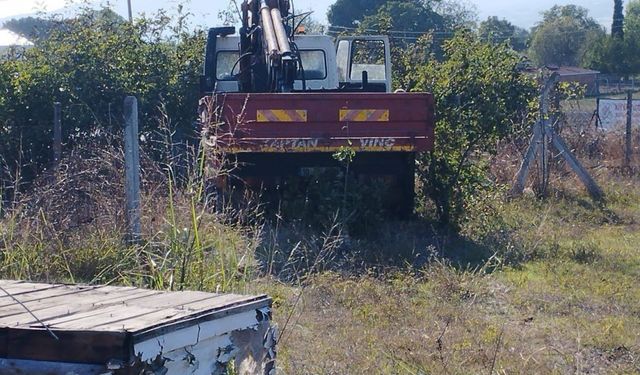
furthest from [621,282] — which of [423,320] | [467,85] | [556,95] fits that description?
[556,95]

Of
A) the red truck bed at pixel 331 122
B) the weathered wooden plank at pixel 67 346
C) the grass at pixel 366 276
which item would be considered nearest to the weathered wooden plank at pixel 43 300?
the weathered wooden plank at pixel 67 346

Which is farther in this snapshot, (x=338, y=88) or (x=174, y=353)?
(x=338, y=88)

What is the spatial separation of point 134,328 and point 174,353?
0.29 meters

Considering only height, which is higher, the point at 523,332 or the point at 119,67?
the point at 119,67

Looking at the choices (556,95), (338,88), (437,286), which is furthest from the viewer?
(556,95)

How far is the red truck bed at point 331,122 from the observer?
10.2 metres

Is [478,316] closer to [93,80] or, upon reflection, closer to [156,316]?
[156,316]

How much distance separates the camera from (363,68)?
1405cm

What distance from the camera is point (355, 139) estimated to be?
33.8 feet

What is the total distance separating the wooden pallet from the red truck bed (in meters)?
5.66

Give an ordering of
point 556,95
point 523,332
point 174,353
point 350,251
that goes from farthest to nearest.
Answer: point 556,95 < point 350,251 < point 523,332 < point 174,353

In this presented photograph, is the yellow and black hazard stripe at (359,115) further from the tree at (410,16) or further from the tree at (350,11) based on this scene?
the tree at (350,11)

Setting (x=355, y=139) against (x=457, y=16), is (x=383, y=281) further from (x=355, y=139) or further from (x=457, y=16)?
(x=457, y=16)

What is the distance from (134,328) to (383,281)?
529cm
